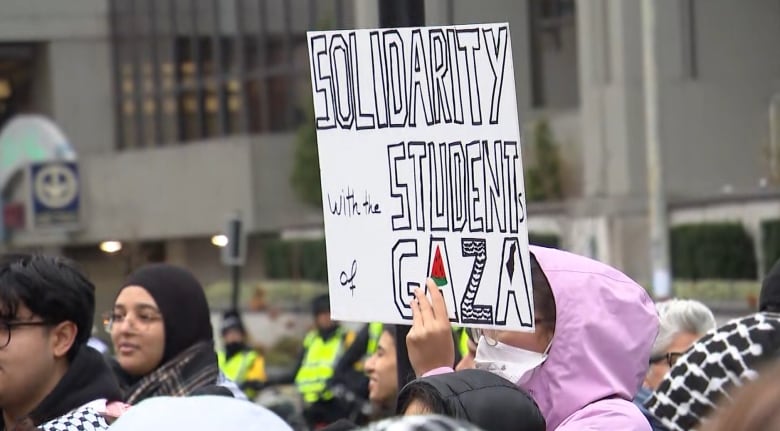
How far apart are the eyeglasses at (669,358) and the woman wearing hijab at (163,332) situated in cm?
167

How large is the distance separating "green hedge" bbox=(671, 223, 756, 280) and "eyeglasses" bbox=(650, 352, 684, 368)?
58.5 feet

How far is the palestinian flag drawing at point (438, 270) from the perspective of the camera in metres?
3.92

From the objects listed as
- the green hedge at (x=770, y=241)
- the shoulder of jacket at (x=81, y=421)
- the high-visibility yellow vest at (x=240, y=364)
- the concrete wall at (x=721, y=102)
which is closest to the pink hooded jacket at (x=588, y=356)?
the shoulder of jacket at (x=81, y=421)

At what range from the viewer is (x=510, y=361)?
12.7ft

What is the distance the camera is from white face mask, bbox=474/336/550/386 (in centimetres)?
384

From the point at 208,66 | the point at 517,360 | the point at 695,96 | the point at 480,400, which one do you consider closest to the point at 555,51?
the point at 695,96

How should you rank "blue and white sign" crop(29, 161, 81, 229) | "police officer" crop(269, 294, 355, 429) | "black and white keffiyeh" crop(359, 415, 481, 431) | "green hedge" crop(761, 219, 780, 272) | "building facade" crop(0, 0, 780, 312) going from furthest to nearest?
"blue and white sign" crop(29, 161, 81, 229) < "building facade" crop(0, 0, 780, 312) < "green hedge" crop(761, 219, 780, 272) < "police officer" crop(269, 294, 355, 429) < "black and white keffiyeh" crop(359, 415, 481, 431)

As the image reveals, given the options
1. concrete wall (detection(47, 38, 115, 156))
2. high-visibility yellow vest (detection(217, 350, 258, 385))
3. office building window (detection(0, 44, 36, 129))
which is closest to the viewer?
high-visibility yellow vest (detection(217, 350, 258, 385))

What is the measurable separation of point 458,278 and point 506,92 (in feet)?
1.48

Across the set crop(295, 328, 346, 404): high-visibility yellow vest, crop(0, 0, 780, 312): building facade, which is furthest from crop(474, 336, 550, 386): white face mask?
crop(0, 0, 780, 312): building facade

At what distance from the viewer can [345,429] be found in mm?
4402

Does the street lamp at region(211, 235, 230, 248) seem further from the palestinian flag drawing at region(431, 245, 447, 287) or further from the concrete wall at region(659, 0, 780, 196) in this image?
the palestinian flag drawing at region(431, 245, 447, 287)

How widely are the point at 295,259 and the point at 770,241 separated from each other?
15783 mm

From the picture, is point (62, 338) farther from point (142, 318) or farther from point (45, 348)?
point (142, 318)
